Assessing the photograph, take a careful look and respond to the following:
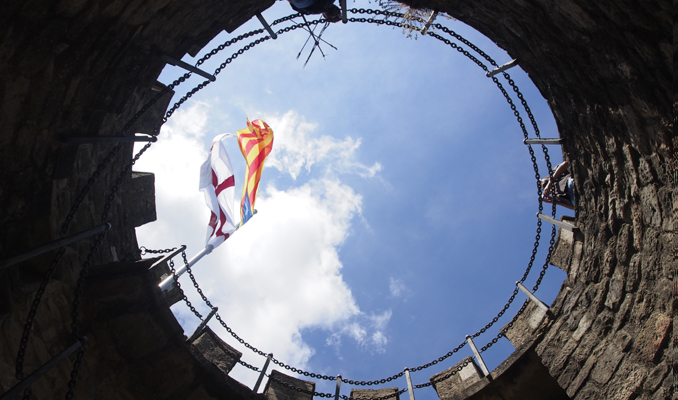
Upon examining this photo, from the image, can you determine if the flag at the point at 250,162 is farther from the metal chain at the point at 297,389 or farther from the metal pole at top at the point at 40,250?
the metal pole at top at the point at 40,250

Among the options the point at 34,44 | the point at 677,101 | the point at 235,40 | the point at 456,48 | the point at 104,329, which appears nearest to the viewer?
the point at 677,101

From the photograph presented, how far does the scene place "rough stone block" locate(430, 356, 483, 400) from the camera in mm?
4164

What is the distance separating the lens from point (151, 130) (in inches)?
168

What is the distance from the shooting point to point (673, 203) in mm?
2408

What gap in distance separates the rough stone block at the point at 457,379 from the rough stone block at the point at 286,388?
175cm

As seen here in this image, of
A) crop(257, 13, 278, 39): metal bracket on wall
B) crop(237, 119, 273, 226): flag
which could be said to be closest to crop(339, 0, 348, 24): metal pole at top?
crop(257, 13, 278, 39): metal bracket on wall

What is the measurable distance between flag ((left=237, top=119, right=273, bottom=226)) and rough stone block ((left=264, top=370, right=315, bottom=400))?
8.68ft

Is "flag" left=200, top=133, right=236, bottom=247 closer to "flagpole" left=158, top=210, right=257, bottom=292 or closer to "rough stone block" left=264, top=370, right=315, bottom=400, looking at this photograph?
"flagpole" left=158, top=210, right=257, bottom=292

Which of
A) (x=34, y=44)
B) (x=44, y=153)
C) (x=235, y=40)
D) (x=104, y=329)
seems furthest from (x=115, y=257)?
(x=235, y=40)

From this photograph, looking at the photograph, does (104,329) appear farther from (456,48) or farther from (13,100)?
(456,48)

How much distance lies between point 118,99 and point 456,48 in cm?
390

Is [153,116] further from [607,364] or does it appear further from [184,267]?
[607,364]

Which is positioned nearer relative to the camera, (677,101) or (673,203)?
(677,101)

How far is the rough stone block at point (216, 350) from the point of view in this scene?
4.36 metres
